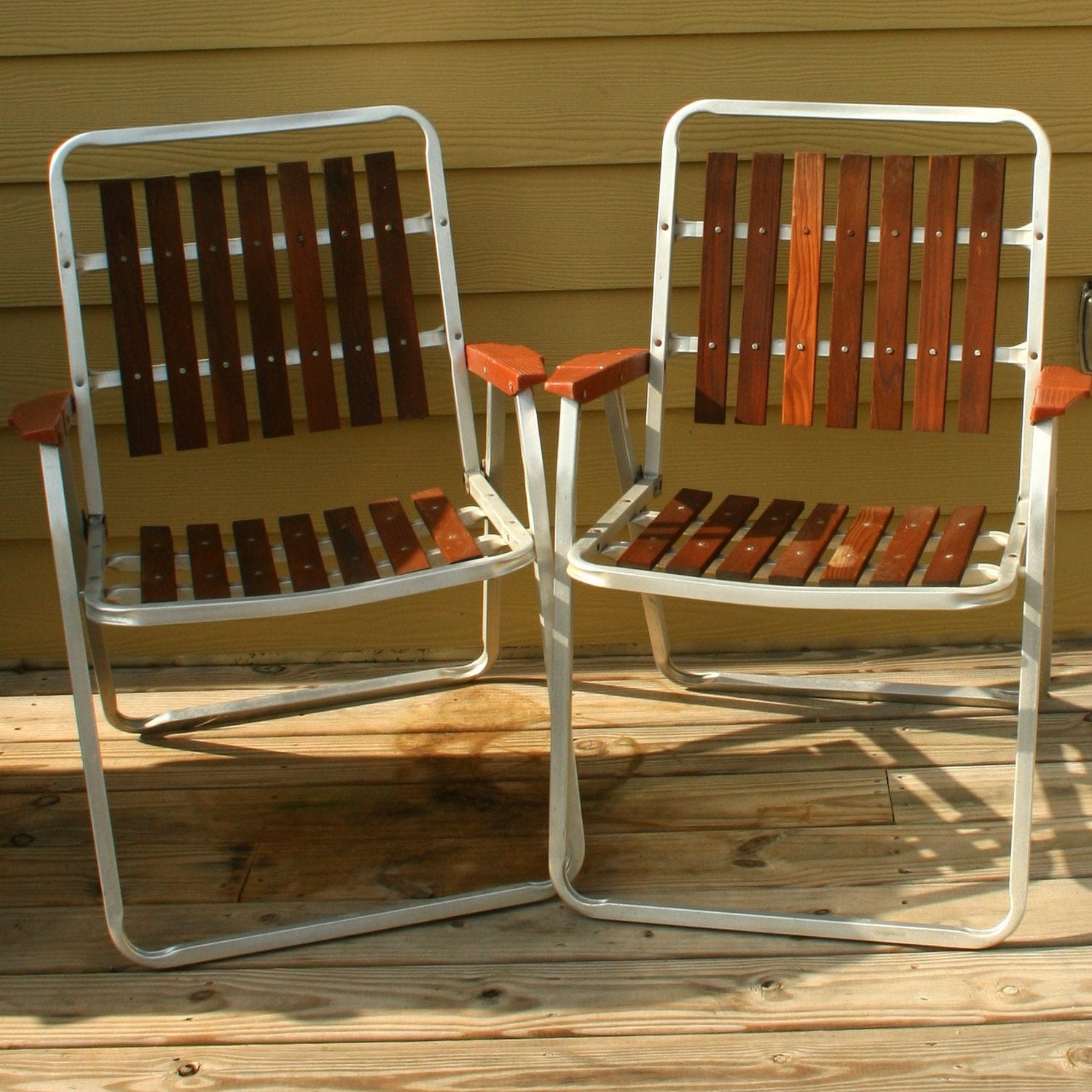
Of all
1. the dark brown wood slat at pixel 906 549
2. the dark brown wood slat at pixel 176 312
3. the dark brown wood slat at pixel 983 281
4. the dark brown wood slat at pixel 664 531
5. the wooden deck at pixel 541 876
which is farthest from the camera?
the dark brown wood slat at pixel 176 312

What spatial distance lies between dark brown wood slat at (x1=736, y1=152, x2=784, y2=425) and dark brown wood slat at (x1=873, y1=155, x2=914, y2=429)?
162 millimetres

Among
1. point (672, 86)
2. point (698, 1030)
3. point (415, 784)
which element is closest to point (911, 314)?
point (672, 86)

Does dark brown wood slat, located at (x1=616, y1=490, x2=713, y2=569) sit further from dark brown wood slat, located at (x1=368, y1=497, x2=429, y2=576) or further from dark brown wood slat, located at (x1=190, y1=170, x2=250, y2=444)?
dark brown wood slat, located at (x1=190, y1=170, x2=250, y2=444)

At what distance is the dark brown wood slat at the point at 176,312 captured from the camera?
2084 mm

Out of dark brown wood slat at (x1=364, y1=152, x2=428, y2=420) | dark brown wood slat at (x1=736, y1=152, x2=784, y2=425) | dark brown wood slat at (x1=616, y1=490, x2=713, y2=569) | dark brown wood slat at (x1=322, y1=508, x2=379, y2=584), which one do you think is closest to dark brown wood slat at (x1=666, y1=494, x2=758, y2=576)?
dark brown wood slat at (x1=616, y1=490, x2=713, y2=569)

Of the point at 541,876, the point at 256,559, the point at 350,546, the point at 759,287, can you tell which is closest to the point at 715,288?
the point at 759,287

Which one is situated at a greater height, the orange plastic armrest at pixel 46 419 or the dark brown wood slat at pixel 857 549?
the orange plastic armrest at pixel 46 419

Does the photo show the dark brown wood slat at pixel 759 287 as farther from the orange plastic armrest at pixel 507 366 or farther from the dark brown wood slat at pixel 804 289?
the orange plastic armrest at pixel 507 366

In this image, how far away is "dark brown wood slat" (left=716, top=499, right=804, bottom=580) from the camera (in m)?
1.74

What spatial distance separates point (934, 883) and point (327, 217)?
1.34 m

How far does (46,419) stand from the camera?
1769 millimetres

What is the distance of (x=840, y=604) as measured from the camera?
64.9 inches

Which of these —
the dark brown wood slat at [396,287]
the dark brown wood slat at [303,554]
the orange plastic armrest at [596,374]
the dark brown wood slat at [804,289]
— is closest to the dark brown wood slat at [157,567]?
the dark brown wood slat at [303,554]

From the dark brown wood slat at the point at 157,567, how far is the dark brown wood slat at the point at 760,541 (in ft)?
2.35
